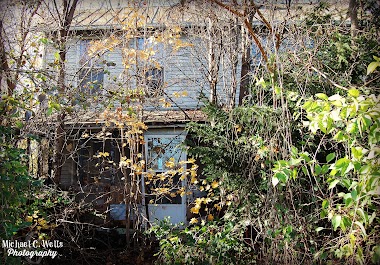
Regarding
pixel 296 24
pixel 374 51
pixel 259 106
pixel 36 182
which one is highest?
pixel 296 24

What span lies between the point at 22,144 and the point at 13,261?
298 centimetres

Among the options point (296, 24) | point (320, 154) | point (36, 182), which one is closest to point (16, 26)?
point (36, 182)

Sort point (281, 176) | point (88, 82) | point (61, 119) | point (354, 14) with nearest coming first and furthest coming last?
1. point (281, 176)
2. point (354, 14)
3. point (88, 82)
4. point (61, 119)

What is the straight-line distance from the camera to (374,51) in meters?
5.33

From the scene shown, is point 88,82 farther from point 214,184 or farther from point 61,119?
point 214,184

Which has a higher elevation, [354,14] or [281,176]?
[354,14]

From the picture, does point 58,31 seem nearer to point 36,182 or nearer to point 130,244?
point 36,182

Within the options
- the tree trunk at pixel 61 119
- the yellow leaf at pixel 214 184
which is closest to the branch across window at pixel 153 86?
the tree trunk at pixel 61 119

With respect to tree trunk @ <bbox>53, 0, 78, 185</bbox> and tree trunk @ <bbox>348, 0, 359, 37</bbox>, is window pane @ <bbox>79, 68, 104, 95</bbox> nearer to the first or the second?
tree trunk @ <bbox>53, 0, 78, 185</bbox>

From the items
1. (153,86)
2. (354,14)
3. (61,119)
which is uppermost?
(354,14)

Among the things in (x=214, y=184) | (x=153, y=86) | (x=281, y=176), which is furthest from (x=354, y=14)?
(x=281, y=176)

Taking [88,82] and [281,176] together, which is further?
[88,82]

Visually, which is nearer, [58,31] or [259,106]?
[259,106]

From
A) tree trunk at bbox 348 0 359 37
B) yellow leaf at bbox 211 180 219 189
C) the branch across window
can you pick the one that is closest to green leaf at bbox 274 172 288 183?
yellow leaf at bbox 211 180 219 189
